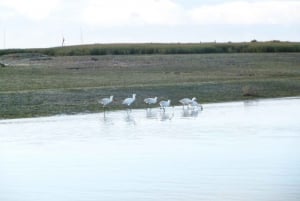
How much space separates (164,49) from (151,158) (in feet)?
168

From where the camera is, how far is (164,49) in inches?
2719

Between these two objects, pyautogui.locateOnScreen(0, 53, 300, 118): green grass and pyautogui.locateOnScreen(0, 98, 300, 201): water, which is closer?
pyautogui.locateOnScreen(0, 98, 300, 201): water

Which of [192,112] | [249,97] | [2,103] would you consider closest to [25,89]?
[2,103]

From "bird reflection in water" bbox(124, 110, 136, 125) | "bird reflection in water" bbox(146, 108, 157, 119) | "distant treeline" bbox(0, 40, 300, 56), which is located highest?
"distant treeline" bbox(0, 40, 300, 56)

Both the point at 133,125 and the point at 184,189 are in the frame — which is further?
the point at 133,125

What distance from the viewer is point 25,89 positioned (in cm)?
3519

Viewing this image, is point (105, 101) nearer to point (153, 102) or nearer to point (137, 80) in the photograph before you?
point (153, 102)

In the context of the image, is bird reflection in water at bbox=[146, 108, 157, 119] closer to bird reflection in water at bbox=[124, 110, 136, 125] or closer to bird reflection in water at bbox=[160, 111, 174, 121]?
bird reflection in water at bbox=[160, 111, 174, 121]

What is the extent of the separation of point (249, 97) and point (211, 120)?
11.6 m

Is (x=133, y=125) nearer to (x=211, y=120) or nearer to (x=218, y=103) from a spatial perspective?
(x=211, y=120)

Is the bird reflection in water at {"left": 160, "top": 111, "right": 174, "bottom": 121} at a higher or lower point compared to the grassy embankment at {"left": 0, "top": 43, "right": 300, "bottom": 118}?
lower

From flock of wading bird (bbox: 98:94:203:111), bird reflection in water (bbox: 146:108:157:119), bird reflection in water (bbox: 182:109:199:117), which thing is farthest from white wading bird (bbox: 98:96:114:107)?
bird reflection in water (bbox: 182:109:199:117)

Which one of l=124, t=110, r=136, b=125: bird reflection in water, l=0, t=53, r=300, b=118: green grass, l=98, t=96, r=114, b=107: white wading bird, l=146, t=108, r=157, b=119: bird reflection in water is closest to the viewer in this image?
l=124, t=110, r=136, b=125: bird reflection in water

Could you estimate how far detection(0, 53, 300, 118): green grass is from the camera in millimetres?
31719
